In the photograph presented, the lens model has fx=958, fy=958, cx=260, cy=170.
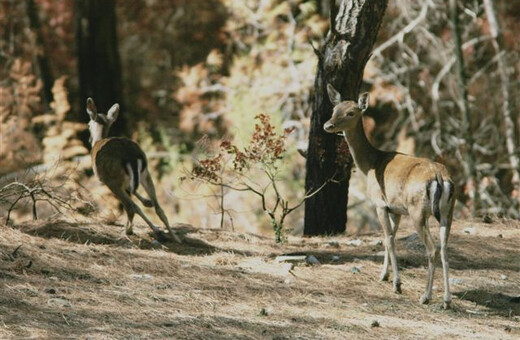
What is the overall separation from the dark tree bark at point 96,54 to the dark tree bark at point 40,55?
3.06 meters

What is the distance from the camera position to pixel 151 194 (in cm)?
928

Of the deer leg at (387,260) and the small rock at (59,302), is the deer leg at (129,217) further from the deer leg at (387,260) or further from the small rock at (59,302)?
the deer leg at (387,260)

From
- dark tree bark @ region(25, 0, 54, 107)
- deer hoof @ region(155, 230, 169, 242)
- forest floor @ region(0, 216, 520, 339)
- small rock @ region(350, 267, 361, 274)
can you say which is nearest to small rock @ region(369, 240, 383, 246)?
forest floor @ region(0, 216, 520, 339)

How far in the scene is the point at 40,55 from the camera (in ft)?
65.5

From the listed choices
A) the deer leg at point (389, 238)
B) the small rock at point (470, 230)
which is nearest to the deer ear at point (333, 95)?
the deer leg at point (389, 238)

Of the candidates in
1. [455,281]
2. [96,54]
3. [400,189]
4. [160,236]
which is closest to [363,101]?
[400,189]

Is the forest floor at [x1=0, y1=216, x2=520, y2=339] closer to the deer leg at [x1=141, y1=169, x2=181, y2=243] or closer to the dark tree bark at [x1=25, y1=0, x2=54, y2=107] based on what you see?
the deer leg at [x1=141, y1=169, x2=181, y2=243]

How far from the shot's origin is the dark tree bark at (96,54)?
16609 mm

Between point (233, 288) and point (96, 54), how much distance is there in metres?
9.90

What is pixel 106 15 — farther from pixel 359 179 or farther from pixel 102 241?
pixel 102 241

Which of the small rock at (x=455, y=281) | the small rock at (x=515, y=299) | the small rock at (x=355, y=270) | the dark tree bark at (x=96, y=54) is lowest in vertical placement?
the small rock at (x=515, y=299)

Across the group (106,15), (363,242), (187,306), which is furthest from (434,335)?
(106,15)

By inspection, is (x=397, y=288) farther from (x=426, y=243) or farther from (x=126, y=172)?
(x=126, y=172)

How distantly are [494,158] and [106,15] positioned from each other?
772cm
